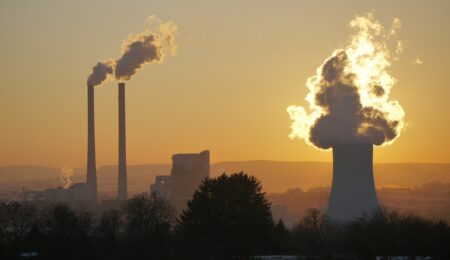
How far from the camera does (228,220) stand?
36.9 metres

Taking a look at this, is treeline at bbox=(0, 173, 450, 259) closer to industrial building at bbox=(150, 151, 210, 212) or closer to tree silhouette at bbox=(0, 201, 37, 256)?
tree silhouette at bbox=(0, 201, 37, 256)

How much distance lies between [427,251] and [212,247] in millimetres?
7468

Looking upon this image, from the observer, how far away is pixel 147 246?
1332 inches

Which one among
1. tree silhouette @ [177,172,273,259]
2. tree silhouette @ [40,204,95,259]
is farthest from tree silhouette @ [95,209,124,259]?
tree silhouette @ [177,172,273,259]

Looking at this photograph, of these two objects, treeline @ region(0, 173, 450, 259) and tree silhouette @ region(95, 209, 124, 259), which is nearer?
treeline @ region(0, 173, 450, 259)

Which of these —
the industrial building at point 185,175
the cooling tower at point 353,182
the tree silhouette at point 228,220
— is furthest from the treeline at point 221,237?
the industrial building at point 185,175

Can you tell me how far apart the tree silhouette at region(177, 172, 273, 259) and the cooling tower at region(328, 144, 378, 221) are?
10.9 meters

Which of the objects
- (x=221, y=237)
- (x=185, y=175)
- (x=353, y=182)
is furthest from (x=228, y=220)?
(x=185, y=175)

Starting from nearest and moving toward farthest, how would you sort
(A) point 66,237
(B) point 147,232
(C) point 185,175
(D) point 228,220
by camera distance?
(A) point 66,237 < (B) point 147,232 < (D) point 228,220 < (C) point 185,175

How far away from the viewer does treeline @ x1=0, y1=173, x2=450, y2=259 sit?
33.4 metres

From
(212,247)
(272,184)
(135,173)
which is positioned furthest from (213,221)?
(135,173)

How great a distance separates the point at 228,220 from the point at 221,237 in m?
0.79

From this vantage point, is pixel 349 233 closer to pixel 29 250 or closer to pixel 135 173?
pixel 29 250

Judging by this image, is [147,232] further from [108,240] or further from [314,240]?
[314,240]
